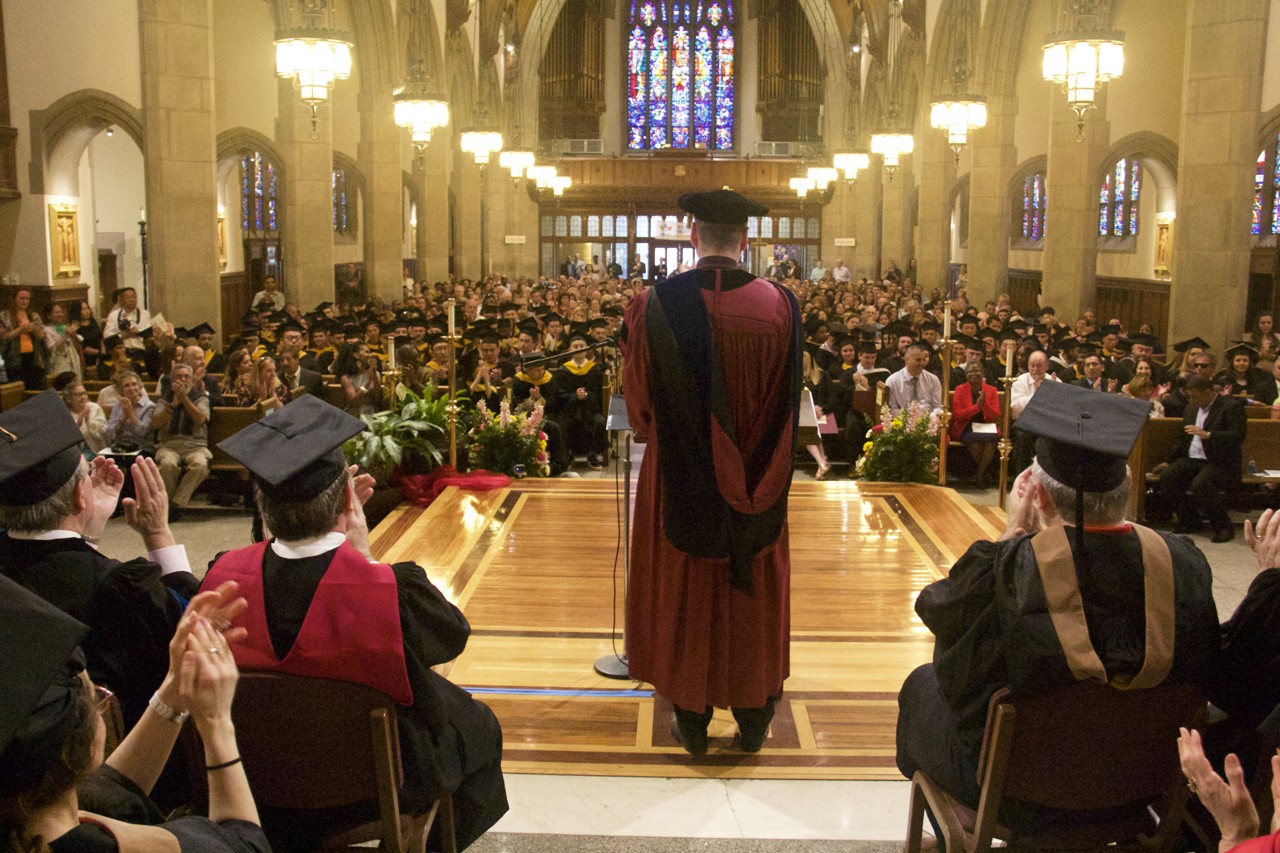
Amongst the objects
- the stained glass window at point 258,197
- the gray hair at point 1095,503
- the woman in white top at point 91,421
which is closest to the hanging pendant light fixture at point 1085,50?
the woman in white top at point 91,421

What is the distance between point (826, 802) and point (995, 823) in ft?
3.80

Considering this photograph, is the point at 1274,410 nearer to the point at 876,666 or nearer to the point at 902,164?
the point at 876,666

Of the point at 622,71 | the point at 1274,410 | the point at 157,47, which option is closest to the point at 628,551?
the point at 1274,410

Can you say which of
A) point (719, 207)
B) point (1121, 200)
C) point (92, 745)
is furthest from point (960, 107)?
point (92, 745)


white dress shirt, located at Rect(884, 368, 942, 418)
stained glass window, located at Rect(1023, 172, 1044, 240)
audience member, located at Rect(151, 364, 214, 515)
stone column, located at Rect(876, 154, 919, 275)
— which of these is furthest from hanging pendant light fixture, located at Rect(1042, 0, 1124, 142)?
stone column, located at Rect(876, 154, 919, 275)

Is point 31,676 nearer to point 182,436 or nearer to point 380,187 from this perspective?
point 182,436

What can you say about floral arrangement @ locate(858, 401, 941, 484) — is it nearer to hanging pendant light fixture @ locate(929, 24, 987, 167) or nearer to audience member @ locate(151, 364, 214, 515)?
audience member @ locate(151, 364, 214, 515)

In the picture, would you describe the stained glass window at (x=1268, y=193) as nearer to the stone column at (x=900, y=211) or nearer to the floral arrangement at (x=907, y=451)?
the floral arrangement at (x=907, y=451)

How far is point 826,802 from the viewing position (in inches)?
171

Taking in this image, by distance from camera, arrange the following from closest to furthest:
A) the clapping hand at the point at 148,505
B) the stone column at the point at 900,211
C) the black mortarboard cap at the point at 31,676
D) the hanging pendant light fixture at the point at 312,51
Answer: the black mortarboard cap at the point at 31,676
the clapping hand at the point at 148,505
the hanging pendant light fixture at the point at 312,51
the stone column at the point at 900,211

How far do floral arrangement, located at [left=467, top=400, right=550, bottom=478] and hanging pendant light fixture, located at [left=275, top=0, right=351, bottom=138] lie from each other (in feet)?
16.6

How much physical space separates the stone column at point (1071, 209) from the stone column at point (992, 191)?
10.8 feet

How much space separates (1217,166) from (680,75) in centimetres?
3136

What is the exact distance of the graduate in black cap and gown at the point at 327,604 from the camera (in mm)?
3113
